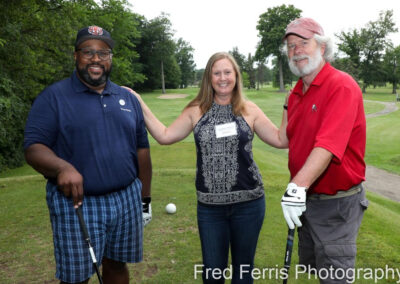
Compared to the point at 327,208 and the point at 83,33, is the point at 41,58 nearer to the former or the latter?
the point at 83,33

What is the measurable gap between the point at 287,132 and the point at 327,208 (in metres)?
0.69

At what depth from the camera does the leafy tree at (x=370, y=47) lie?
201ft

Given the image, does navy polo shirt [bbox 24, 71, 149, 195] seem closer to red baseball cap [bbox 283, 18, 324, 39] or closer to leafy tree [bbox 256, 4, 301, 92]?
red baseball cap [bbox 283, 18, 324, 39]

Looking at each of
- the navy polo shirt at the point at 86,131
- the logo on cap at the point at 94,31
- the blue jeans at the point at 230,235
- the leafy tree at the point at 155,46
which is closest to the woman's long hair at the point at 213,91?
the navy polo shirt at the point at 86,131

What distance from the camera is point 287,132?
2.99 meters

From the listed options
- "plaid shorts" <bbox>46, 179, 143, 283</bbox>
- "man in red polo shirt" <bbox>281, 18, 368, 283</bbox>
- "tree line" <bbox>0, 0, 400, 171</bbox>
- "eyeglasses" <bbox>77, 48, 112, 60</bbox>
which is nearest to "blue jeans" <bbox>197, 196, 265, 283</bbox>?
"man in red polo shirt" <bbox>281, 18, 368, 283</bbox>

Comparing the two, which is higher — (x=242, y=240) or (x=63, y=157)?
(x=63, y=157)

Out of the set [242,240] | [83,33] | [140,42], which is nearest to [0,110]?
[83,33]

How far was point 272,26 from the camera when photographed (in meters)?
64.8

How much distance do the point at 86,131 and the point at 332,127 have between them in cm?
175

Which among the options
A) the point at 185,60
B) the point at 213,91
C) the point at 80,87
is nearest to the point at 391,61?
the point at 185,60

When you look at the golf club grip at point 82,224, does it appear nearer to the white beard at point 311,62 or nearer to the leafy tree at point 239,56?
the white beard at point 311,62

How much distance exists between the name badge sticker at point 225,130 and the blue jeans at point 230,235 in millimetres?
620

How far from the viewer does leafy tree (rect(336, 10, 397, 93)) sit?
61.4 meters
